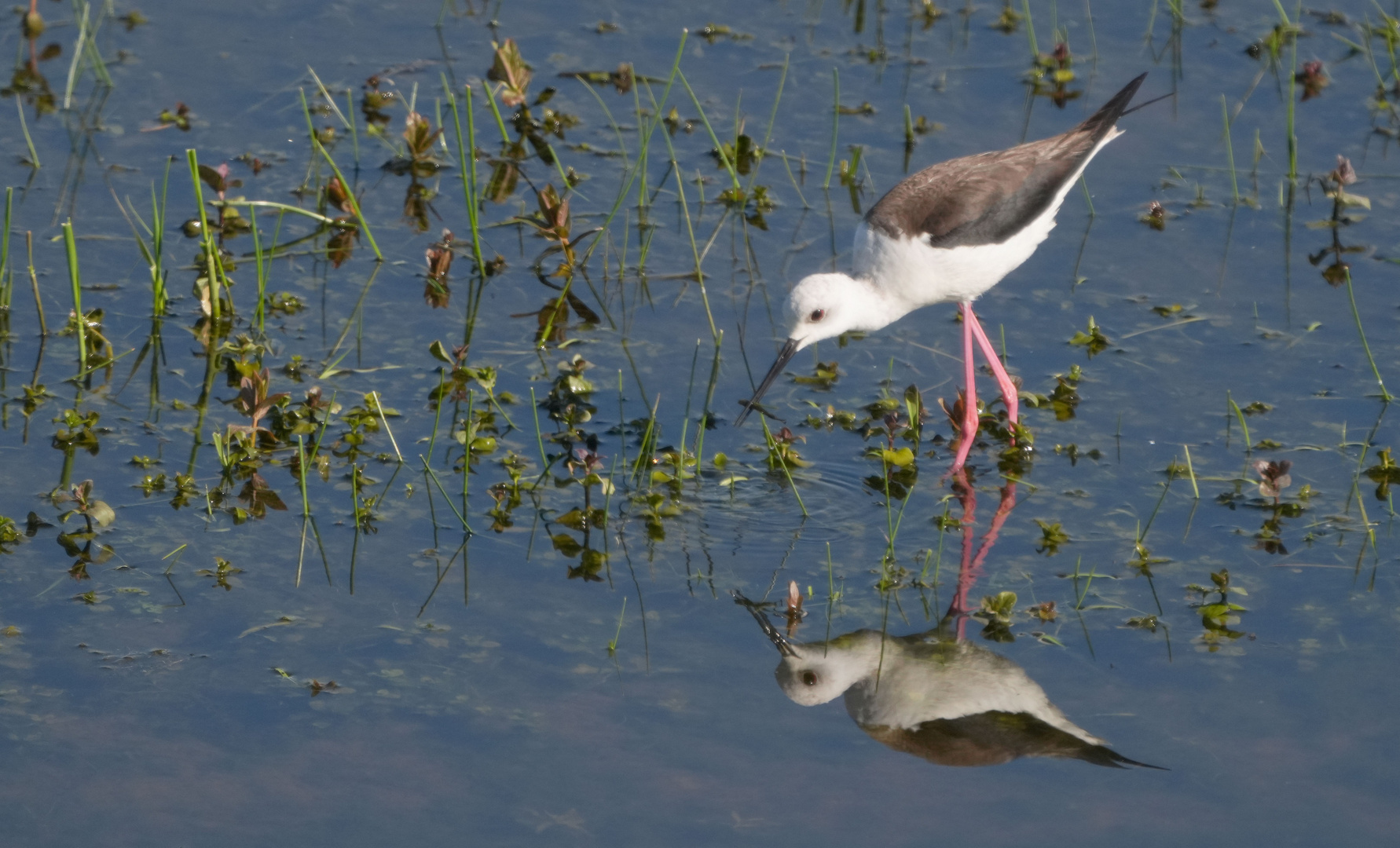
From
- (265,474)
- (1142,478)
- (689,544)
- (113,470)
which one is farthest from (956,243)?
(113,470)

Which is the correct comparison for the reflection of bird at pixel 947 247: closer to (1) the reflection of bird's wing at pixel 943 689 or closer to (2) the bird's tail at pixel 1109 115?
(2) the bird's tail at pixel 1109 115

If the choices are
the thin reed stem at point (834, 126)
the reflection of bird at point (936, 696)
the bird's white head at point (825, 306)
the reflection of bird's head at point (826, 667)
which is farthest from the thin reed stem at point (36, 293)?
the thin reed stem at point (834, 126)

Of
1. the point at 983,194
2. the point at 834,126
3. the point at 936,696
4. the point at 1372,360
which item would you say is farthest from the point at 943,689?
the point at 834,126

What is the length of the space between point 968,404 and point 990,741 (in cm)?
164

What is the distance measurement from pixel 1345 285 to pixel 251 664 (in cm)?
476

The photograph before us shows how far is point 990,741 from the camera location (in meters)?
4.61

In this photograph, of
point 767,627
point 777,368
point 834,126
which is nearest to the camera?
point 767,627

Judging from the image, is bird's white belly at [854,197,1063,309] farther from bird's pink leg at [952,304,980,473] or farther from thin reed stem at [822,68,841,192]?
thin reed stem at [822,68,841,192]

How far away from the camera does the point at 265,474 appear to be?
559 centimetres

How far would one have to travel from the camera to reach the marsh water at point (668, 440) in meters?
4.46

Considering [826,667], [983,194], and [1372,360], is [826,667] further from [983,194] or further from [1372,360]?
[1372,360]

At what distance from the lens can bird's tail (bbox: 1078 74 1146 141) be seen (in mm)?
6199

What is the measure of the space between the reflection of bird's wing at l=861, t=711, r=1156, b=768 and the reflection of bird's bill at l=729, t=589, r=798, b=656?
1.21 ft

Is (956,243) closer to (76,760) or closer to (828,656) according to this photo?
(828,656)
